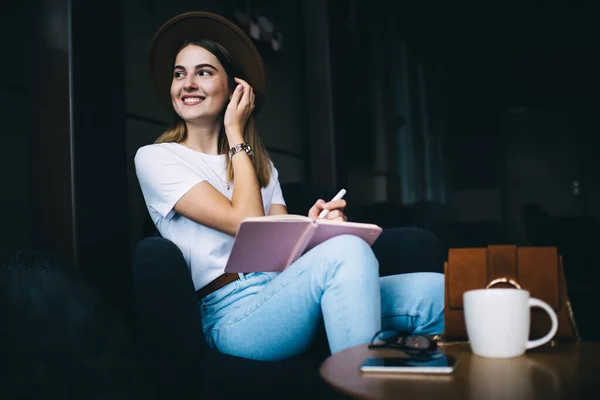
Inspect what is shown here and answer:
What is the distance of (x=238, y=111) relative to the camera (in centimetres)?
179

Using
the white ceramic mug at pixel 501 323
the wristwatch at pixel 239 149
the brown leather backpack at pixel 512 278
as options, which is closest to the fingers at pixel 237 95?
the wristwatch at pixel 239 149

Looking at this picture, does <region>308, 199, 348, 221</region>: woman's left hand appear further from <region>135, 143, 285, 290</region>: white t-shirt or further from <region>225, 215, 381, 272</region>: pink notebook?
<region>135, 143, 285, 290</region>: white t-shirt

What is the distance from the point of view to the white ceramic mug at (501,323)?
3.00 ft

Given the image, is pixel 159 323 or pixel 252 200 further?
pixel 252 200

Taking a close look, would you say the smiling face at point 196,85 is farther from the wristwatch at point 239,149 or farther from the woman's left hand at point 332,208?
the woman's left hand at point 332,208

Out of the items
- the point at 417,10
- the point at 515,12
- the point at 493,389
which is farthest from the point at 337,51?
the point at 493,389

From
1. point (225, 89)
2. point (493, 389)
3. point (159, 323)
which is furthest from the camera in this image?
point (225, 89)

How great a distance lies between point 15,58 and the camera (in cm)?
167

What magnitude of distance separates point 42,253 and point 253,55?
3.01 feet

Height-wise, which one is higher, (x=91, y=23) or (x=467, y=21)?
(x=467, y=21)

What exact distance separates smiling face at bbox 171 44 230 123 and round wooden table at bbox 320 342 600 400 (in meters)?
1.01

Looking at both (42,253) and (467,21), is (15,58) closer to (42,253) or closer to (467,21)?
(42,253)

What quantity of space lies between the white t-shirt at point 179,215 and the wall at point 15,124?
33cm

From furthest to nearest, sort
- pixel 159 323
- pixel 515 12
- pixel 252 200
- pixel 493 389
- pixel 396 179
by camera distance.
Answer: pixel 396 179 < pixel 515 12 < pixel 252 200 < pixel 159 323 < pixel 493 389
